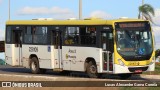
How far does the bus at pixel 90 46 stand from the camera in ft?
90.1

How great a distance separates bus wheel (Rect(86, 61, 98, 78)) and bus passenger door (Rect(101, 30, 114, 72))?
2.83 feet

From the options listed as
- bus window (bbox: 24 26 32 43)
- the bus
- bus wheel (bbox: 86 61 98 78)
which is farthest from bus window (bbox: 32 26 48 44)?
bus wheel (bbox: 86 61 98 78)

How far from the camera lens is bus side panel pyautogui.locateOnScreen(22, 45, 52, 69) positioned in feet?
106

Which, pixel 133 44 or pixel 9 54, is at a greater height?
pixel 133 44

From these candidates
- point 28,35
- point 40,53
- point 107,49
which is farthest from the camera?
point 28,35

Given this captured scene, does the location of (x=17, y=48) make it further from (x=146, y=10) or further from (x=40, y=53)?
(x=146, y=10)

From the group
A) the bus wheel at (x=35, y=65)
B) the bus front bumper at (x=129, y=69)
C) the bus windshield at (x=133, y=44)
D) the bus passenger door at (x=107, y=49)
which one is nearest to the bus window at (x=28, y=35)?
the bus wheel at (x=35, y=65)

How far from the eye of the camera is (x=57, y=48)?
3158 centimetres

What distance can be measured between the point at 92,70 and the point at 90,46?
1177mm

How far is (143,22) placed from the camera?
2833 centimetres

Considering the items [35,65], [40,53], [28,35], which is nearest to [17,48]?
[28,35]

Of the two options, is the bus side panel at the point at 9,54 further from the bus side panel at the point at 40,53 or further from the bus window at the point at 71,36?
the bus window at the point at 71,36

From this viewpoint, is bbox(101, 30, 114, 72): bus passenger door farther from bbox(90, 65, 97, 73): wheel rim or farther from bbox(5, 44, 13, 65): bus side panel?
bbox(5, 44, 13, 65): bus side panel

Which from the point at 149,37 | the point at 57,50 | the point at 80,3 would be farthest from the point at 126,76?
the point at 80,3
